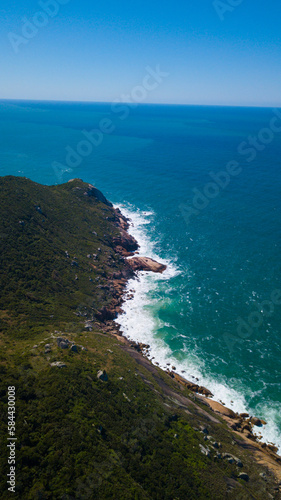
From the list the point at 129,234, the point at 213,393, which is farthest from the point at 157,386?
the point at 129,234

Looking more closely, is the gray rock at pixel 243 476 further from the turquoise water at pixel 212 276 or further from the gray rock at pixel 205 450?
the turquoise water at pixel 212 276

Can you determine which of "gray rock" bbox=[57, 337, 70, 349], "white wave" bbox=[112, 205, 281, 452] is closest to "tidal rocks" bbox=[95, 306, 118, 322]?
"white wave" bbox=[112, 205, 281, 452]

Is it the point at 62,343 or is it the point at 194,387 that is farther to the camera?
the point at 194,387

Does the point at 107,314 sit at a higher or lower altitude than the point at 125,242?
lower

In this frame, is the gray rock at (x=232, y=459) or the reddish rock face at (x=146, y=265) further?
the reddish rock face at (x=146, y=265)

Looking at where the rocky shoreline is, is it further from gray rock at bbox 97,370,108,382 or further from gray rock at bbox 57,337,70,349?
gray rock at bbox 97,370,108,382

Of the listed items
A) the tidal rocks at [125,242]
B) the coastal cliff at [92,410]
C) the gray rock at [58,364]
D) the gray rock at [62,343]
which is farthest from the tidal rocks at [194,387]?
the tidal rocks at [125,242]

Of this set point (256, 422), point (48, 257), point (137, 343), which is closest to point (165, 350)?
point (137, 343)

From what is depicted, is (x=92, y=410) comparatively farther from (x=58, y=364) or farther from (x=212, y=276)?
(x=212, y=276)
